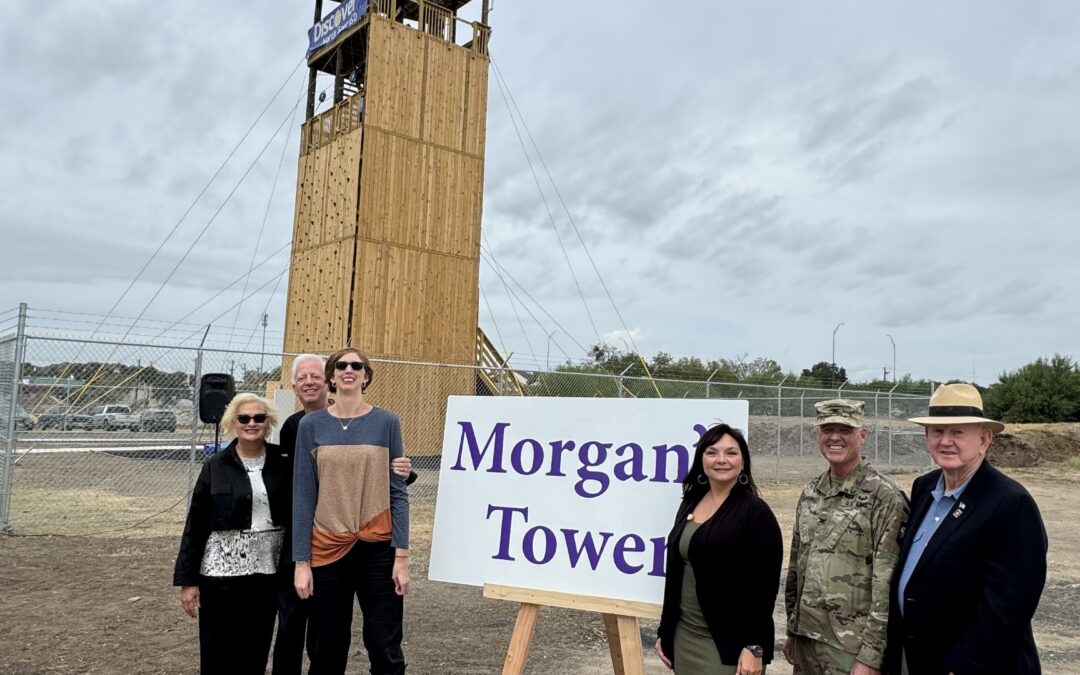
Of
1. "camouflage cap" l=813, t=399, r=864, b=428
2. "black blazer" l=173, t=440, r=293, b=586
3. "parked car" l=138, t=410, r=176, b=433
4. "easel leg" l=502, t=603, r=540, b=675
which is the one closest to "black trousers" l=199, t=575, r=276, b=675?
"black blazer" l=173, t=440, r=293, b=586

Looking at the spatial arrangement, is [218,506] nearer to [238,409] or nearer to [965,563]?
[238,409]

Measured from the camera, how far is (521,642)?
12.7 ft

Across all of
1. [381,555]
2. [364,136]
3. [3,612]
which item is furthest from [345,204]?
[381,555]

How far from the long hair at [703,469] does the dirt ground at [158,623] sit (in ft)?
7.56

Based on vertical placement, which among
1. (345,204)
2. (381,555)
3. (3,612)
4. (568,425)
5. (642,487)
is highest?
(345,204)

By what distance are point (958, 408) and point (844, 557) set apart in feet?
2.19

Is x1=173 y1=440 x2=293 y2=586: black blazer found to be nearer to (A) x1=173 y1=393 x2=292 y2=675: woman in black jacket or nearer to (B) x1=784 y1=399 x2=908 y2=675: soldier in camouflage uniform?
(A) x1=173 y1=393 x2=292 y2=675: woman in black jacket

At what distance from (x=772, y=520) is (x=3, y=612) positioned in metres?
5.89

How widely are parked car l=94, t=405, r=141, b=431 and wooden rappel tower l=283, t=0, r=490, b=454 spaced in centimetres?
308

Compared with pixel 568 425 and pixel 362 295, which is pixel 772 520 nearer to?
pixel 568 425

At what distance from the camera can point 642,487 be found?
3762 mm

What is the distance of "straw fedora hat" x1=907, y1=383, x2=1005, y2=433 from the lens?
2.70 m

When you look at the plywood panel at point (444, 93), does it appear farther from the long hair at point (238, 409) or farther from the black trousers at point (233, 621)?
the black trousers at point (233, 621)

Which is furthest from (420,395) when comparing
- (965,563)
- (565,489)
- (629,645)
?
(965,563)
